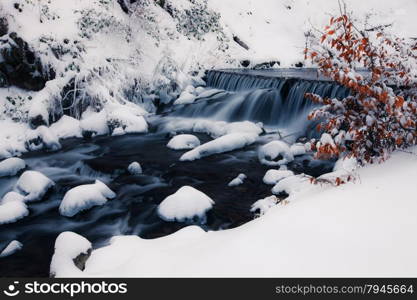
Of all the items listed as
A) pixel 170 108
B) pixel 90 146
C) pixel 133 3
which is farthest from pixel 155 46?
pixel 90 146

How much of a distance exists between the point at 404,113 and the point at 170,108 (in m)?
11.3

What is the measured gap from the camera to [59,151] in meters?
10.8

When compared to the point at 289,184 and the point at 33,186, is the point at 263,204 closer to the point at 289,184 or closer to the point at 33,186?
the point at 289,184

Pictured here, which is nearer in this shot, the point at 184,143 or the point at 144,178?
the point at 144,178

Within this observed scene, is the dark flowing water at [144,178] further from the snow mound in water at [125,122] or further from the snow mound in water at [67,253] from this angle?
the snow mound in water at [67,253]

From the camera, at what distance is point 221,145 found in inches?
394

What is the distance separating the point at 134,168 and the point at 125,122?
159 inches

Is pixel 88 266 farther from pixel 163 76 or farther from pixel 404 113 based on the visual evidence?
pixel 163 76

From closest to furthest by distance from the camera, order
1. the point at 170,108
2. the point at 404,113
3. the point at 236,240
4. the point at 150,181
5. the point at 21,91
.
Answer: the point at 236,240
the point at 404,113
the point at 150,181
the point at 21,91
the point at 170,108

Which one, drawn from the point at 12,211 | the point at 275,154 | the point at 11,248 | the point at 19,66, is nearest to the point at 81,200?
the point at 12,211

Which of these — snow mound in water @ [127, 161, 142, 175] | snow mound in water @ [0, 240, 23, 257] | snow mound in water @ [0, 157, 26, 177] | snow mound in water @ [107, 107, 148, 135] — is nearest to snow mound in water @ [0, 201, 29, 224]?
snow mound in water @ [0, 240, 23, 257]

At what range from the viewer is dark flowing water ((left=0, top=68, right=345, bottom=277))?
6.25 meters


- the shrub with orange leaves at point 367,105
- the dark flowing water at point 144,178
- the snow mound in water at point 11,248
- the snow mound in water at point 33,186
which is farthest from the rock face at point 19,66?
the shrub with orange leaves at point 367,105

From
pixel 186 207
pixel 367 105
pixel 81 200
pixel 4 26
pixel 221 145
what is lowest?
pixel 186 207
